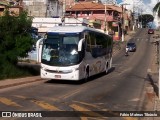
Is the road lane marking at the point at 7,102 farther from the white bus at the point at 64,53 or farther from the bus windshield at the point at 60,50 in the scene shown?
the bus windshield at the point at 60,50

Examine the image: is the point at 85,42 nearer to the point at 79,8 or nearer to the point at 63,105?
the point at 63,105

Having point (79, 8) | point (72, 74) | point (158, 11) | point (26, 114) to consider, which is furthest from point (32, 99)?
point (79, 8)

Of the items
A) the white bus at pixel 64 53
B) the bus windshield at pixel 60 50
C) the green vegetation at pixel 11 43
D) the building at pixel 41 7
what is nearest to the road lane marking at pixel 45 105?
the white bus at pixel 64 53

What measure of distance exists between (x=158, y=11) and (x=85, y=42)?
1858 centimetres

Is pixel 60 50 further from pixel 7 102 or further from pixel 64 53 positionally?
pixel 7 102

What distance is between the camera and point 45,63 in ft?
70.5

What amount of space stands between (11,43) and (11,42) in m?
0.07

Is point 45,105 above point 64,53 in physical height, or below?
below

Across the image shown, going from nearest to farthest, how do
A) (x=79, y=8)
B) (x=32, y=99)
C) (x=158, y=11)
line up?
1. (x=32, y=99)
2. (x=158, y=11)
3. (x=79, y=8)

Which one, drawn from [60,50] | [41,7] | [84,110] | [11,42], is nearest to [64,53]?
[60,50]

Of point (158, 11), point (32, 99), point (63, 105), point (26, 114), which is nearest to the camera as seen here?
point (26, 114)

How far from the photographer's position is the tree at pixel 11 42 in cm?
2256

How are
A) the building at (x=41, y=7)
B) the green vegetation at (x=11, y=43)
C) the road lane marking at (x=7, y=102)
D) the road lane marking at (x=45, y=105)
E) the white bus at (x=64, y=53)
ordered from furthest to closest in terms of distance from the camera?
the building at (x=41, y=7), the green vegetation at (x=11, y=43), the white bus at (x=64, y=53), the road lane marking at (x=7, y=102), the road lane marking at (x=45, y=105)

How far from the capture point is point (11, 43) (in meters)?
22.8
